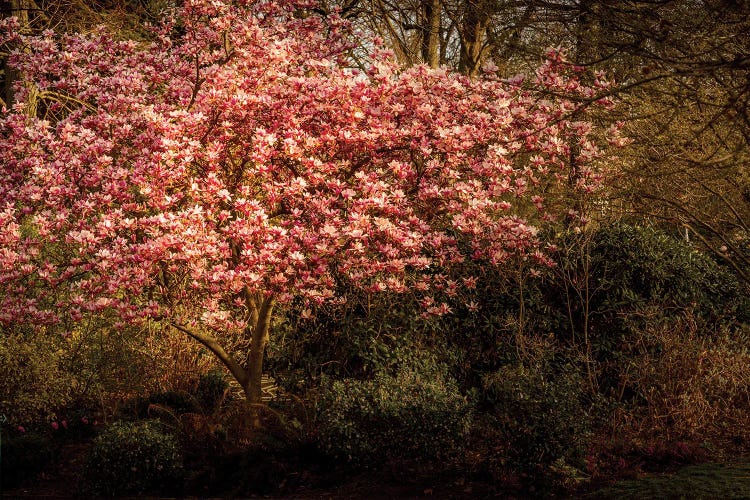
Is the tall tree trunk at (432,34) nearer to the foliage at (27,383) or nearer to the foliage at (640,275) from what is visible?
the foliage at (640,275)

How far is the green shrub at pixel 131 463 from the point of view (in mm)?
6938

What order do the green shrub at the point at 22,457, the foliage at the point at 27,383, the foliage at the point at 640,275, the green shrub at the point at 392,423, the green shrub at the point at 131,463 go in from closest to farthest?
the green shrub at the point at 392,423 < the green shrub at the point at 131,463 < the green shrub at the point at 22,457 < the foliage at the point at 27,383 < the foliage at the point at 640,275

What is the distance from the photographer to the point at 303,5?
29.2 ft

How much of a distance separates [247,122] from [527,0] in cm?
319

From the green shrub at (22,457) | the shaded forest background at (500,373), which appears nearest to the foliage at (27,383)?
the shaded forest background at (500,373)

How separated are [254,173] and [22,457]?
11.8ft

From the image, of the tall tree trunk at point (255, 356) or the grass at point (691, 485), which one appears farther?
the tall tree trunk at point (255, 356)

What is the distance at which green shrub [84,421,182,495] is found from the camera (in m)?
6.94

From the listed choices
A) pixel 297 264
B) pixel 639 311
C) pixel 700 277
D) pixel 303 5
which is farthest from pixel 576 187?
pixel 303 5

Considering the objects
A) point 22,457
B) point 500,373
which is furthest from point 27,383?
point 500,373

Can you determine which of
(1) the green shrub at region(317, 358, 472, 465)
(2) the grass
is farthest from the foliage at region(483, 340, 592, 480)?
(1) the green shrub at region(317, 358, 472, 465)

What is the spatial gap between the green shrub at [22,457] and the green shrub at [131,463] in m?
0.89

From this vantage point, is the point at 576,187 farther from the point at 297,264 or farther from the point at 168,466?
the point at 168,466

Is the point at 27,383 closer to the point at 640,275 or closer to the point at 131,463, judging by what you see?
the point at 131,463
